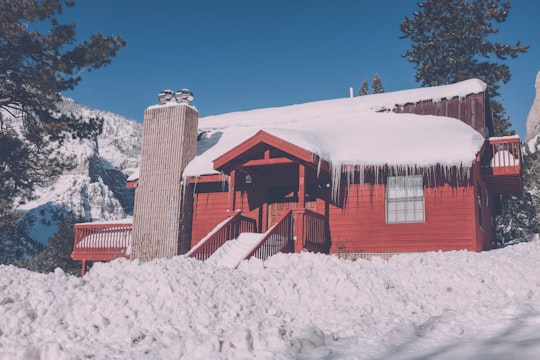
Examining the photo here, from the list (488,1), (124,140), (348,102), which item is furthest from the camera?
(124,140)

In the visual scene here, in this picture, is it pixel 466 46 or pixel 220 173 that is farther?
pixel 466 46

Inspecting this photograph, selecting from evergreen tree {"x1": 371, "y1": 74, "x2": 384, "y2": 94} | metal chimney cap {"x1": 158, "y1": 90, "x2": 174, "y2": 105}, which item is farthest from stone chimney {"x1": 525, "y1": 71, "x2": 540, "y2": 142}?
metal chimney cap {"x1": 158, "y1": 90, "x2": 174, "y2": 105}

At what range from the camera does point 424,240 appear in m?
14.7

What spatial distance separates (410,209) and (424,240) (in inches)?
37.9

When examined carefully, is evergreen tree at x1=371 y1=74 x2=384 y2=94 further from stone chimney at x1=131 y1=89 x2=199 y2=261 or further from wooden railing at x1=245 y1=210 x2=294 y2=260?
wooden railing at x1=245 y1=210 x2=294 y2=260

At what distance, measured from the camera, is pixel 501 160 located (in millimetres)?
16047

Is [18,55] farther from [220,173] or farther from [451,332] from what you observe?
[451,332]

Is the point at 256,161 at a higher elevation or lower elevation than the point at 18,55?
lower

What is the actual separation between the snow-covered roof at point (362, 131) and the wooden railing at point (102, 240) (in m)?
3.49

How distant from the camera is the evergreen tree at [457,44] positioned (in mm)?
30625

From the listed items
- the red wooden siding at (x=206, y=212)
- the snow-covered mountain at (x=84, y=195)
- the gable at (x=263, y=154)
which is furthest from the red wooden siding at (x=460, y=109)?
the snow-covered mountain at (x=84, y=195)

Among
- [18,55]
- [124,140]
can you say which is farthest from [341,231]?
[124,140]

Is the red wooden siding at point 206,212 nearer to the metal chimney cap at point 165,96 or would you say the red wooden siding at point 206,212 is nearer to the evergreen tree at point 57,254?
the metal chimney cap at point 165,96

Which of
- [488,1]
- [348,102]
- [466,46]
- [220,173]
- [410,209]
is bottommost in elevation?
[410,209]
